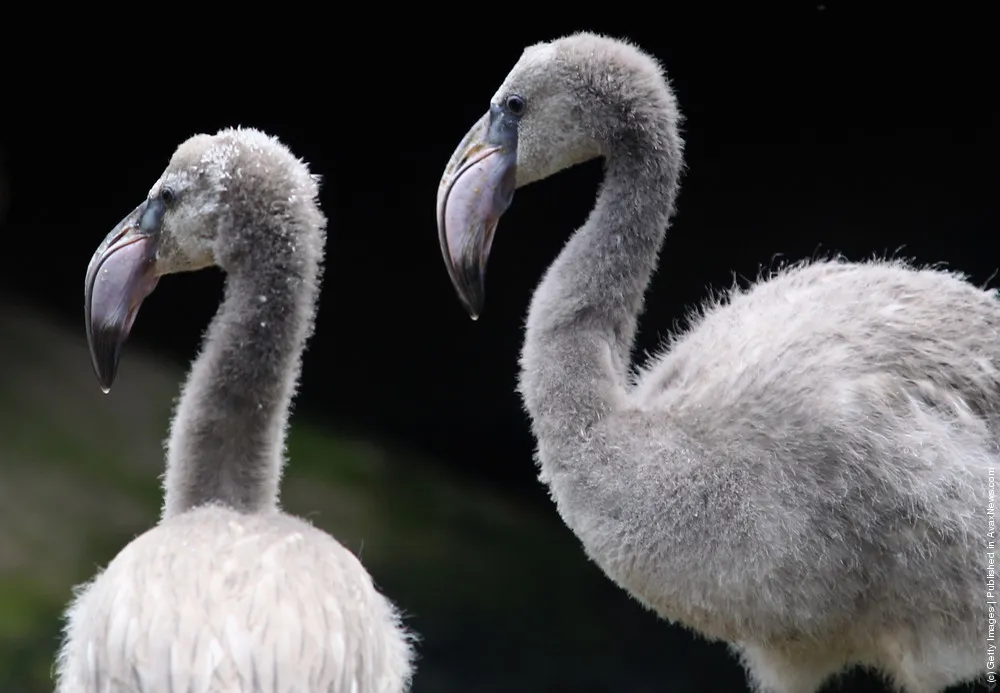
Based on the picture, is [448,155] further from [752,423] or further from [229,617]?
[229,617]

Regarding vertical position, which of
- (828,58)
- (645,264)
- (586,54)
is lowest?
(645,264)

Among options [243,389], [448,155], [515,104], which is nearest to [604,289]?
[515,104]

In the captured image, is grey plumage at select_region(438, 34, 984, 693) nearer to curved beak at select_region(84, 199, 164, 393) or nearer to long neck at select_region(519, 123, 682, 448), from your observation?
long neck at select_region(519, 123, 682, 448)

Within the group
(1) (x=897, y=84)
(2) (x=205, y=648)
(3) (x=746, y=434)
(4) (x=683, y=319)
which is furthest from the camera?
(4) (x=683, y=319)

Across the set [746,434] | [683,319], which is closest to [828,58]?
[683,319]

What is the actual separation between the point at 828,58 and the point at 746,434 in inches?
117

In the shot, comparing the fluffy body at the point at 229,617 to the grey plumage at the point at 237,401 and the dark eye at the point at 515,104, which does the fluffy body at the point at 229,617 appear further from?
the dark eye at the point at 515,104

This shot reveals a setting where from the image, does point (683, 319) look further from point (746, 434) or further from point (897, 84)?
point (746, 434)

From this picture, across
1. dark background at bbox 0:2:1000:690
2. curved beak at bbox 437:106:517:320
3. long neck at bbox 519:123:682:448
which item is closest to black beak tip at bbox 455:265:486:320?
curved beak at bbox 437:106:517:320

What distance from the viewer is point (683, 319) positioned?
6.12 meters

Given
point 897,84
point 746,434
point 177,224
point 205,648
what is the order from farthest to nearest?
point 897,84, point 177,224, point 746,434, point 205,648

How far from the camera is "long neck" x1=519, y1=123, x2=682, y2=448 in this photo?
336cm

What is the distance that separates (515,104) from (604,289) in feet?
1.71

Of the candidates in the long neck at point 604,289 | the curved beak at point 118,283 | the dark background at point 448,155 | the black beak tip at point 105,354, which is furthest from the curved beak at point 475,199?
the dark background at point 448,155
